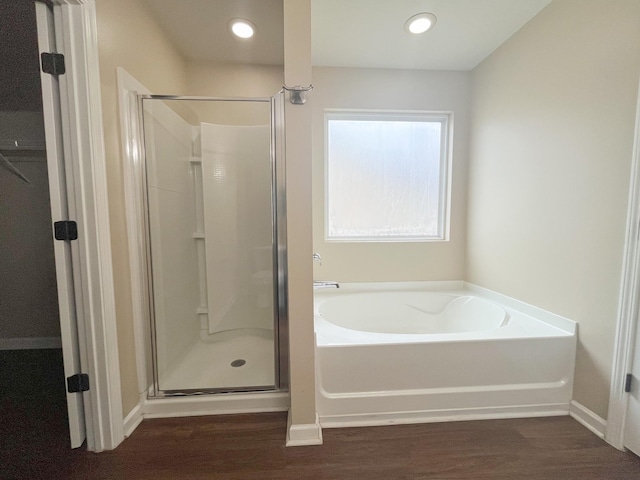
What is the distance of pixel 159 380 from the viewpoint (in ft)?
5.15

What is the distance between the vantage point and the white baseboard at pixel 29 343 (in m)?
2.26

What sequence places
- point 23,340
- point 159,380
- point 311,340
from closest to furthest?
point 311,340
point 159,380
point 23,340

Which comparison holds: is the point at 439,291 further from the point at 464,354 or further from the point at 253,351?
the point at 253,351

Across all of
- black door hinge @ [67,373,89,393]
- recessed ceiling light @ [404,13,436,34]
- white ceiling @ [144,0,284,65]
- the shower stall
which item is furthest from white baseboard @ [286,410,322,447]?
recessed ceiling light @ [404,13,436,34]

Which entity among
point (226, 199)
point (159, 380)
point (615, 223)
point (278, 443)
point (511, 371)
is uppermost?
point (226, 199)

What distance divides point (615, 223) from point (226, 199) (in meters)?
2.37

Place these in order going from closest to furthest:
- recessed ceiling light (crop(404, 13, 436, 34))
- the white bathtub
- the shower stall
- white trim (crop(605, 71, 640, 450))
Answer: white trim (crop(605, 71, 640, 450)) < the white bathtub < the shower stall < recessed ceiling light (crop(404, 13, 436, 34))

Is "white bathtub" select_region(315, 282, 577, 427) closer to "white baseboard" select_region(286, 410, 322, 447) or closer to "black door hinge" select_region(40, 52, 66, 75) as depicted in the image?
"white baseboard" select_region(286, 410, 322, 447)

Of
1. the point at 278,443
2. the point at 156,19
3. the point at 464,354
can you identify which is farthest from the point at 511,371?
the point at 156,19

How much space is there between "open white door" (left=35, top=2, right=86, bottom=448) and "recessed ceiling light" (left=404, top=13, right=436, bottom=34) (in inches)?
75.4

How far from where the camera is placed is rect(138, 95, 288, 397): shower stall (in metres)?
1.54

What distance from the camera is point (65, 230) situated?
1.12m

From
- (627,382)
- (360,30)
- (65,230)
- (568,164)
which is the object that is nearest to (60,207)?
(65,230)

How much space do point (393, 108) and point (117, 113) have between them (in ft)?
6.54
